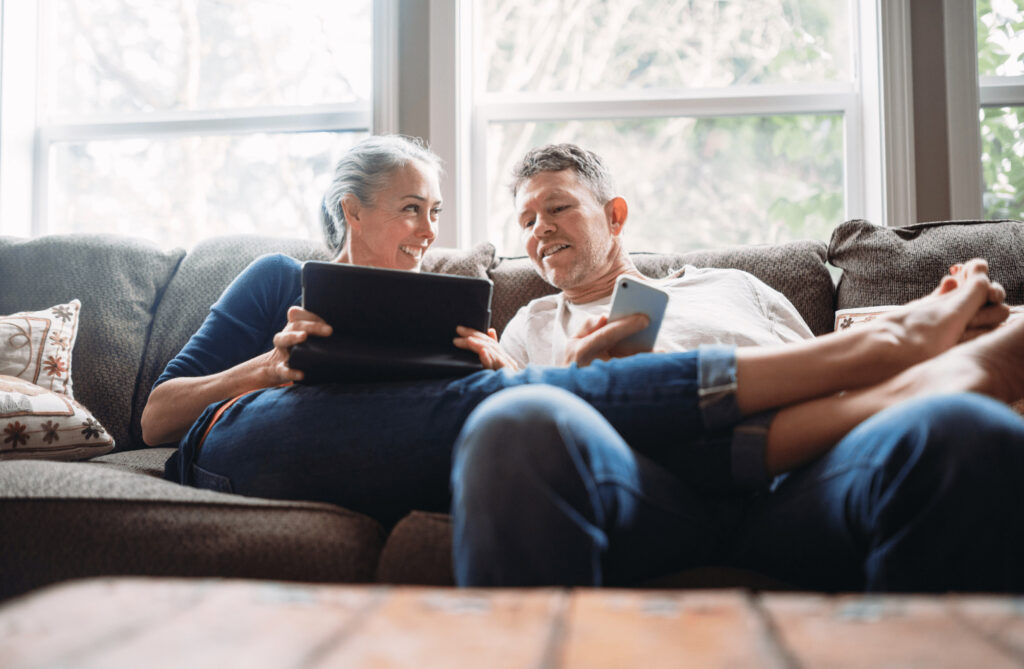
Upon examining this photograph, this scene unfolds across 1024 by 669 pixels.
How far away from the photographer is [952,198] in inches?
86.4

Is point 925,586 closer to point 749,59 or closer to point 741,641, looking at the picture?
point 741,641

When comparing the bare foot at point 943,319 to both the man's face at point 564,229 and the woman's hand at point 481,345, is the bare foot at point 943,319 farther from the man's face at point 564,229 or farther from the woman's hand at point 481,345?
the man's face at point 564,229

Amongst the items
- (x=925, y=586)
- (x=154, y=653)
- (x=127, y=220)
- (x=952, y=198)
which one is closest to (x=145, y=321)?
(x=127, y=220)

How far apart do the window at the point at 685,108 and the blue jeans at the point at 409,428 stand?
4.95 feet

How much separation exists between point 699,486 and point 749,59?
1.96 metres

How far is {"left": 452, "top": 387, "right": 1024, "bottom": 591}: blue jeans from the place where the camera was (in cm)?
67

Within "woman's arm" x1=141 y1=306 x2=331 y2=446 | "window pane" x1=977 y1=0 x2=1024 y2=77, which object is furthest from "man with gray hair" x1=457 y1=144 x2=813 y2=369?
"window pane" x1=977 y1=0 x2=1024 y2=77

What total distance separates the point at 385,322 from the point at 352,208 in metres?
0.67

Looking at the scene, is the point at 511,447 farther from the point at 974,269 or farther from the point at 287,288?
the point at 287,288

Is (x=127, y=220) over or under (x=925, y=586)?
over

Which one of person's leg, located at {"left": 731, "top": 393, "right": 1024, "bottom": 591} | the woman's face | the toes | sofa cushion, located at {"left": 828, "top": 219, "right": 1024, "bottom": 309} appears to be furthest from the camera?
the woman's face

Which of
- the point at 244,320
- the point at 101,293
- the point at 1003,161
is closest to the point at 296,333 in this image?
the point at 244,320

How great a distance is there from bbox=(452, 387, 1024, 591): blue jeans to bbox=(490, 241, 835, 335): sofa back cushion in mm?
943

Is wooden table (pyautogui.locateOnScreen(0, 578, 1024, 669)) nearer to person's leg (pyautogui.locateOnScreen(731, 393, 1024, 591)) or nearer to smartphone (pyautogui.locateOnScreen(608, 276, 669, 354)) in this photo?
person's leg (pyautogui.locateOnScreen(731, 393, 1024, 591))
